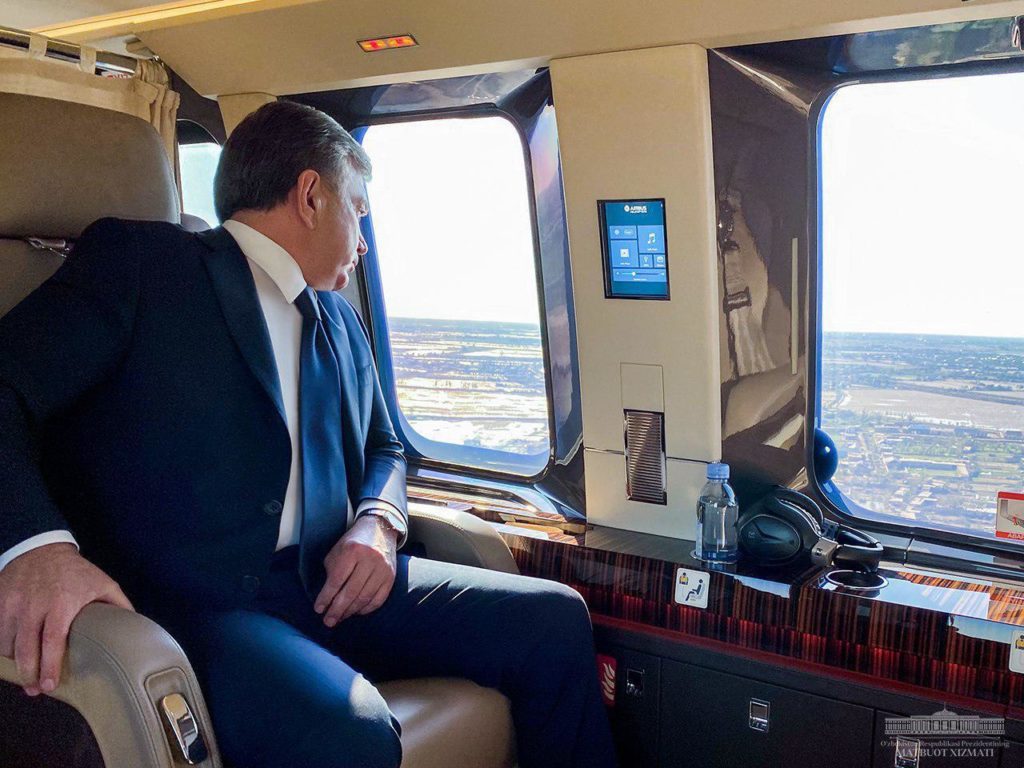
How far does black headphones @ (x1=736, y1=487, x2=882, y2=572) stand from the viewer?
2.41m

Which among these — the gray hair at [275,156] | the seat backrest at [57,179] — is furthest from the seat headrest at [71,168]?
the gray hair at [275,156]

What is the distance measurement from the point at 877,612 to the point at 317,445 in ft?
4.47

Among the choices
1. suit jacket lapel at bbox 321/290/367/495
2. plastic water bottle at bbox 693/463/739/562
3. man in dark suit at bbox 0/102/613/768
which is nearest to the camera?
man in dark suit at bbox 0/102/613/768

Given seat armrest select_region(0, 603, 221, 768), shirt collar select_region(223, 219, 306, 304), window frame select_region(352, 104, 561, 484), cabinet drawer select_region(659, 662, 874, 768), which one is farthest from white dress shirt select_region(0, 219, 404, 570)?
cabinet drawer select_region(659, 662, 874, 768)

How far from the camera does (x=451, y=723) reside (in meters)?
1.90

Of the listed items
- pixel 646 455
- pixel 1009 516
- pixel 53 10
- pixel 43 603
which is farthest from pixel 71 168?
pixel 1009 516

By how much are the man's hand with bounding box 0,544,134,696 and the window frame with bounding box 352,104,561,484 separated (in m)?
1.73

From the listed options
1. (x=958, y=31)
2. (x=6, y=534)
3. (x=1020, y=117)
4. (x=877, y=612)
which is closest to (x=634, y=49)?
(x=958, y=31)

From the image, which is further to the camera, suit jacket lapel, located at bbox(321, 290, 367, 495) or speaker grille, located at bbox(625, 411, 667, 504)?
speaker grille, located at bbox(625, 411, 667, 504)

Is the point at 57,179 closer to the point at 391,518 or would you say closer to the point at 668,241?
the point at 391,518

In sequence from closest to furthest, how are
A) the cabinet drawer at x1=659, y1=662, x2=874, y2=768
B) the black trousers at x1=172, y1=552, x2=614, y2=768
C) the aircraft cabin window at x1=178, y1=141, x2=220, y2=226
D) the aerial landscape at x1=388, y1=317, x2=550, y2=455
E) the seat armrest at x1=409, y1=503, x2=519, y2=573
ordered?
the black trousers at x1=172, y1=552, x2=614, y2=768, the cabinet drawer at x1=659, y1=662, x2=874, y2=768, the seat armrest at x1=409, y1=503, x2=519, y2=573, the aerial landscape at x1=388, y1=317, x2=550, y2=455, the aircraft cabin window at x1=178, y1=141, x2=220, y2=226

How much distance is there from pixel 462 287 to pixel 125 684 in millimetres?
2055

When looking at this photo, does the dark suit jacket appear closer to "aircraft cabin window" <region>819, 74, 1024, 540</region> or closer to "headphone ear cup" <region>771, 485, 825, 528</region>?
"headphone ear cup" <region>771, 485, 825, 528</region>

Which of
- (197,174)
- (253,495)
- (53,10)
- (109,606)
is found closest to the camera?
(109,606)
